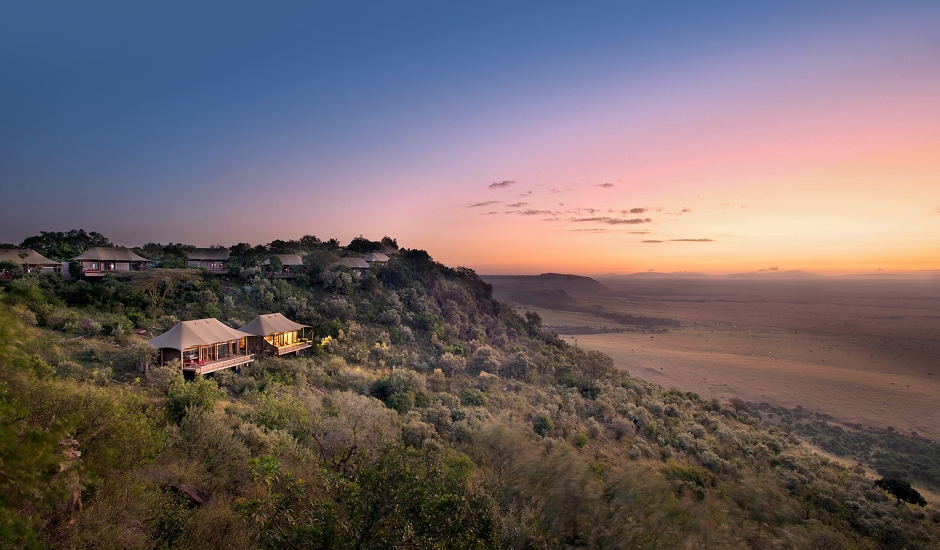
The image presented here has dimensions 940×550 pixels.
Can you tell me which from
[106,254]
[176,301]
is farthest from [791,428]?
[106,254]

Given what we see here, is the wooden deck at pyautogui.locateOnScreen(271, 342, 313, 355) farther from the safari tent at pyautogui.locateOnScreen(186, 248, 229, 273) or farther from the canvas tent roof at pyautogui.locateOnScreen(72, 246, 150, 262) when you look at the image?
the safari tent at pyautogui.locateOnScreen(186, 248, 229, 273)

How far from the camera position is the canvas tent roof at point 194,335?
16.2 m

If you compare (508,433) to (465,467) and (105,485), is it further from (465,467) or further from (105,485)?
(105,485)

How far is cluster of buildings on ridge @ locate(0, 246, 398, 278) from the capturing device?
27984 millimetres

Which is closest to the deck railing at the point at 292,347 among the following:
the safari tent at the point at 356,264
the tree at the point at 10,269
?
the safari tent at the point at 356,264

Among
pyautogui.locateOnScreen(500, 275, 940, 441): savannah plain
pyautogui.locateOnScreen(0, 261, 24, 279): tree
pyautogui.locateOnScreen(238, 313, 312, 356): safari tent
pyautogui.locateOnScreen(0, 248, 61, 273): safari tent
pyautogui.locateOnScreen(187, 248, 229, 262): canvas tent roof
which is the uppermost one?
pyautogui.locateOnScreen(187, 248, 229, 262): canvas tent roof

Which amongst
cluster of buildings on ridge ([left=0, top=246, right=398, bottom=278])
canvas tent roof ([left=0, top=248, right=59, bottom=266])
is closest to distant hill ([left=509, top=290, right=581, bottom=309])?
cluster of buildings on ridge ([left=0, top=246, right=398, bottom=278])

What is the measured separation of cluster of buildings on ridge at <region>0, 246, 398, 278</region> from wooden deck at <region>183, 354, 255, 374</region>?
56.3 feet

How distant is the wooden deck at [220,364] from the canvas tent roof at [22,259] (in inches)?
871

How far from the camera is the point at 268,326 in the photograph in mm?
21172

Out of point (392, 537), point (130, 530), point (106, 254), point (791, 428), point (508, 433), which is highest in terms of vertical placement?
point (106, 254)

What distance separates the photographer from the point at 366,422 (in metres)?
11.3

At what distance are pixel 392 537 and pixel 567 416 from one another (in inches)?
587

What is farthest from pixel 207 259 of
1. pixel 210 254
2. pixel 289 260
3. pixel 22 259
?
pixel 22 259
